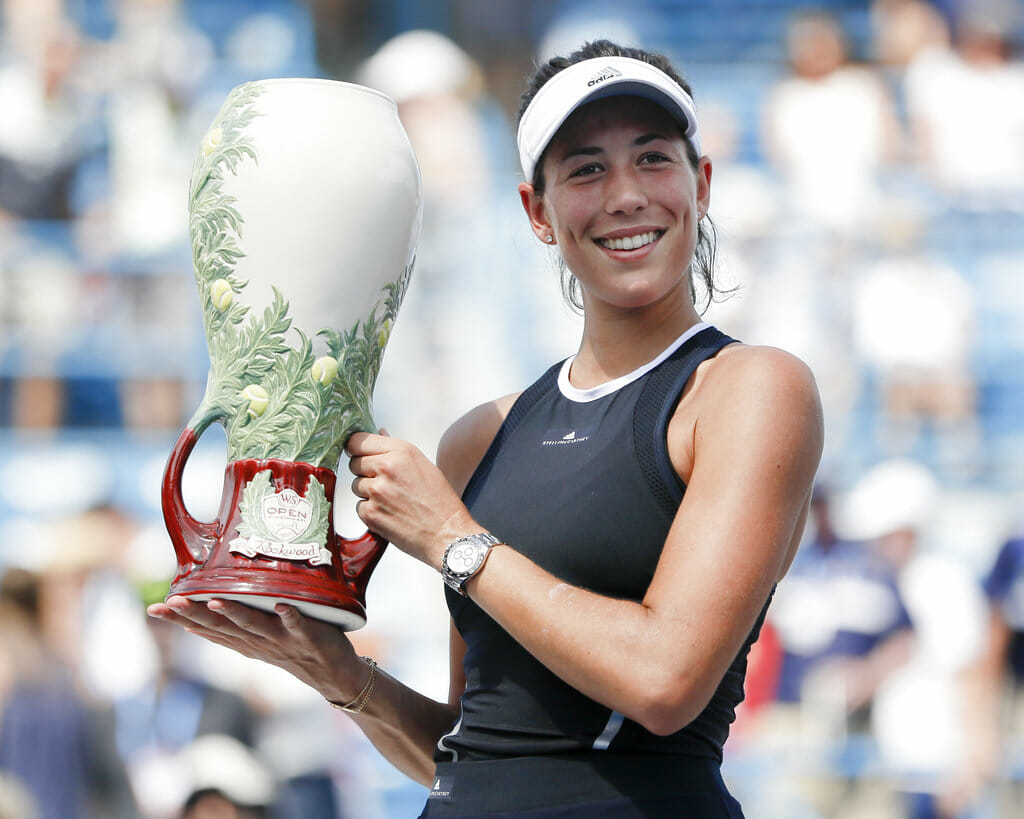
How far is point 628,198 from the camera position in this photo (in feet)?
5.26

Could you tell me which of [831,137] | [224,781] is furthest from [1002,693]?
[831,137]

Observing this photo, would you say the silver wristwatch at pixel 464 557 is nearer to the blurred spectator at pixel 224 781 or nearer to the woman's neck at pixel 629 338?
the woman's neck at pixel 629 338

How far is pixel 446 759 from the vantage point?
166 centimetres

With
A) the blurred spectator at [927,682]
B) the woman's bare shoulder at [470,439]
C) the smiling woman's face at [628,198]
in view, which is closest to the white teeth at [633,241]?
the smiling woman's face at [628,198]

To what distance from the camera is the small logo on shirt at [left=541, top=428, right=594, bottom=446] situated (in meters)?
→ 1.60

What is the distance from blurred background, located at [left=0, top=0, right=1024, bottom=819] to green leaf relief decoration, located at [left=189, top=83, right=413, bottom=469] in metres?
2.81

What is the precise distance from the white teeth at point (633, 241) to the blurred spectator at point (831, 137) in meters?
5.14

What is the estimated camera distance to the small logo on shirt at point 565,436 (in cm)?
160

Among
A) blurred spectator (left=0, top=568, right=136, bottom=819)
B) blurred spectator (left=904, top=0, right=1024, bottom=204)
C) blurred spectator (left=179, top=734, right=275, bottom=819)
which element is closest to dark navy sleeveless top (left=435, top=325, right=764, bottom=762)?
blurred spectator (left=179, top=734, right=275, bottom=819)

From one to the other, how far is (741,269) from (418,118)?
163 centimetres

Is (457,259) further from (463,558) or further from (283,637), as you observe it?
(463,558)

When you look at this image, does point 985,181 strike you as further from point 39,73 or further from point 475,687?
point 475,687

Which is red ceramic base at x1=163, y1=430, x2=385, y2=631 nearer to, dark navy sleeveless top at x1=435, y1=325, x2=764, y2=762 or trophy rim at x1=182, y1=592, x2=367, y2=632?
trophy rim at x1=182, y1=592, x2=367, y2=632

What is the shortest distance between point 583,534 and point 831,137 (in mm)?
5751
